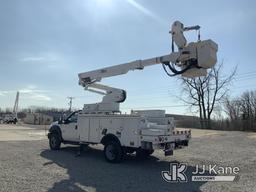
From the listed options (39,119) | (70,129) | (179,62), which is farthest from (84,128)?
(39,119)

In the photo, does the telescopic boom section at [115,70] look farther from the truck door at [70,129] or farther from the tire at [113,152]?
the tire at [113,152]

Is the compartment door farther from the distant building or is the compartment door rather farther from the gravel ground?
the distant building

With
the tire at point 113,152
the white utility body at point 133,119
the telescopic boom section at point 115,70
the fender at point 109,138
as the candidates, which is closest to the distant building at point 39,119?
the telescopic boom section at point 115,70

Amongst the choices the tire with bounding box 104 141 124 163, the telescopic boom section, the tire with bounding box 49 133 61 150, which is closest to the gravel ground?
the tire with bounding box 104 141 124 163

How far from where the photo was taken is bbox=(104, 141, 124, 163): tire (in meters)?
12.3

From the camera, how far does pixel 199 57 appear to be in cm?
1086

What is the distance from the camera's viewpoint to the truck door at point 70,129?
50.0 feet

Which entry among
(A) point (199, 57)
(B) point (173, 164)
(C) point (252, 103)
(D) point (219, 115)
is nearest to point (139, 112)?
(B) point (173, 164)

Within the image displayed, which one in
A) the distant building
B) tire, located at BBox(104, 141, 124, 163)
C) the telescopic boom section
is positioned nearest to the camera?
tire, located at BBox(104, 141, 124, 163)

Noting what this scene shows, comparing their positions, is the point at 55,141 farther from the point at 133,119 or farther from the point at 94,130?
the point at 133,119

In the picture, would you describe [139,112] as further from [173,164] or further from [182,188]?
[182,188]

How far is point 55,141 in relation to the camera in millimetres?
16578

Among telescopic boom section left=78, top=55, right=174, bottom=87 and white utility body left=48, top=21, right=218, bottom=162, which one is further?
telescopic boom section left=78, top=55, right=174, bottom=87

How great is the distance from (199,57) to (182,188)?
14.4ft
